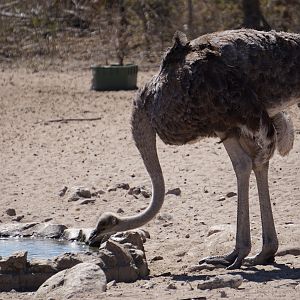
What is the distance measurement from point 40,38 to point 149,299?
12876mm

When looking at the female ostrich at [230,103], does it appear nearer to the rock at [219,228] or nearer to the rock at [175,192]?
the rock at [219,228]

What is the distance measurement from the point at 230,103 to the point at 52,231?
82.0 inches

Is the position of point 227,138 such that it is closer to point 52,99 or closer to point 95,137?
point 95,137

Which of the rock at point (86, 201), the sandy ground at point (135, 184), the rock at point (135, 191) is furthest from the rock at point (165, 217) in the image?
the rock at point (86, 201)

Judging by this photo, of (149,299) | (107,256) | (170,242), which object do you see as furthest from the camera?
(170,242)

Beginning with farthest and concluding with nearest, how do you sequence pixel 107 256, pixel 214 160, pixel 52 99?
pixel 52 99, pixel 214 160, pixel 107 256

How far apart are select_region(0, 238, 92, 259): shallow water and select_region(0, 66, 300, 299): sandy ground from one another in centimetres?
→ 57

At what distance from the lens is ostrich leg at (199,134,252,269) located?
7.42 metres

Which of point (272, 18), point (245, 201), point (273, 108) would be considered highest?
point (272, 18)

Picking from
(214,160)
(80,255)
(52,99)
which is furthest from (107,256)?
(52,99)

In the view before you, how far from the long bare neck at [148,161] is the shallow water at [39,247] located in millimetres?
440

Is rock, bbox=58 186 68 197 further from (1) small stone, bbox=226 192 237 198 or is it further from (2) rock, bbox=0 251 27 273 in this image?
(2) rock, bbox=0 251 27 273

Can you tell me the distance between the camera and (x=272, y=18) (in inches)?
715

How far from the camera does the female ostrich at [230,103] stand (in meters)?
7.17
